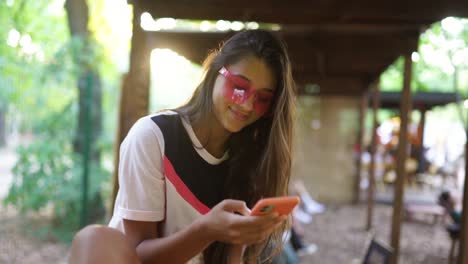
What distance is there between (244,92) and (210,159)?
0.36 meters

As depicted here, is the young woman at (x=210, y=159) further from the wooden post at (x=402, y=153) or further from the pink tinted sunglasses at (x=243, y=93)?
the wooden post at (x=402, y=153)

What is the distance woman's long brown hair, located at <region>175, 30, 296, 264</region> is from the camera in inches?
60.1

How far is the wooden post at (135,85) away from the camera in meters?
2.93

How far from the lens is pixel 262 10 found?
3.23 m

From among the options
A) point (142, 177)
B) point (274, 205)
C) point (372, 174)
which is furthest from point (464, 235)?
point (372, 174)

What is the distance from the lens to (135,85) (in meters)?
3.00

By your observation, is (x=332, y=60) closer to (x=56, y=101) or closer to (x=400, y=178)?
(x=400, y=178)

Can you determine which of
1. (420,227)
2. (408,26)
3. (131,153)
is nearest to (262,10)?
(408,26)

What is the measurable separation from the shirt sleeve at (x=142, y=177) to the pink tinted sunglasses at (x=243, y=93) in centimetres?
32

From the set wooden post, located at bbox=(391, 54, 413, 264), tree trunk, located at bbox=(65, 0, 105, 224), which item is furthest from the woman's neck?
tree trunk, located at bbox=(65, 0, 105, 224)

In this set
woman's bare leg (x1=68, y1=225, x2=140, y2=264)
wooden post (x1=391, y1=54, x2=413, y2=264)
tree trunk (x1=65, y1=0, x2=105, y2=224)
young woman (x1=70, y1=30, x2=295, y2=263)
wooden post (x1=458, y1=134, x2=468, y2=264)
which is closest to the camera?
woman's bare leg (x1=68, y1=225, x2=140, y2=264)

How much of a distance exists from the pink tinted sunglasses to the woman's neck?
0.19 m

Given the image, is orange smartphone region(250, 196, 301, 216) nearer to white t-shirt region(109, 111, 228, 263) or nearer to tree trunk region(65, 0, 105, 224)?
white t-shirt region(109, 111, 228, 263)

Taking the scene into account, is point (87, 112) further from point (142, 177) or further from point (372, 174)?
point (372, 174)
